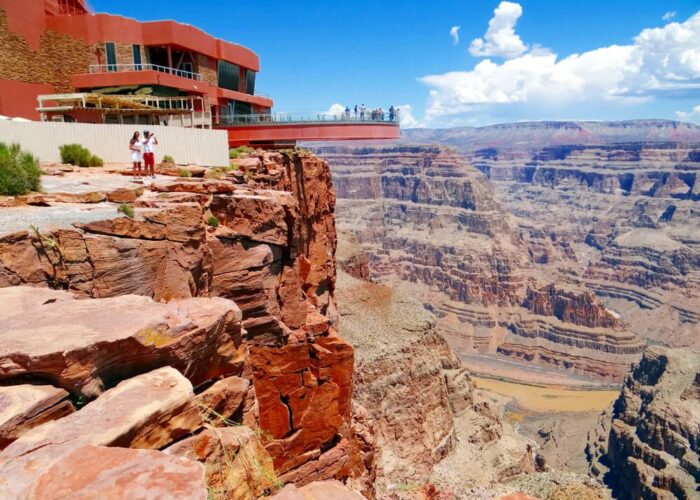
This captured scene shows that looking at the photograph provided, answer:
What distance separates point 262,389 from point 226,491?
7.26m

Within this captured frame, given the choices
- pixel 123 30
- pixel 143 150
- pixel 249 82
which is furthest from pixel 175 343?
pixel 249 82

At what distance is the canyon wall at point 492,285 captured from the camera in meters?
110

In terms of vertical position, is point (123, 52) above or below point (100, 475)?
above

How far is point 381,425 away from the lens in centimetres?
4053

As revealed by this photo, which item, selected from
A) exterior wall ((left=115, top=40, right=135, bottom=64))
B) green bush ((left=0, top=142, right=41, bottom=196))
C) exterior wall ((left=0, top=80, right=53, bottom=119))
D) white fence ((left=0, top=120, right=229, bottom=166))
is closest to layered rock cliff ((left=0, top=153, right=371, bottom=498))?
green bush ((left=0, top=142, right=41, bottom=196))

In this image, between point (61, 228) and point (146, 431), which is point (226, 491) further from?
point (61, 228)

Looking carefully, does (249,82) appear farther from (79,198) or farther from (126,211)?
(126,211)

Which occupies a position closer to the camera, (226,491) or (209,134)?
(226,491)

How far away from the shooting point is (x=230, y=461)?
7.06 meters

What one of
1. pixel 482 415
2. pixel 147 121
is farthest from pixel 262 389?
pixel 482 415

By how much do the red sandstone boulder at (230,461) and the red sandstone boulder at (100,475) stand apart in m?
1.10

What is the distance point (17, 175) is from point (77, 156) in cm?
681

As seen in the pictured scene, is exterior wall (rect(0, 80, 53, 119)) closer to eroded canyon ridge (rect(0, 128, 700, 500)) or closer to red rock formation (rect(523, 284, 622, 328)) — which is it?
eroded canyon ridge (rect(0, 128, 700, 500))

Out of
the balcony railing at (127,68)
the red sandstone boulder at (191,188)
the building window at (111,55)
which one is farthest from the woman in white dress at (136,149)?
the building window at (111,55)
